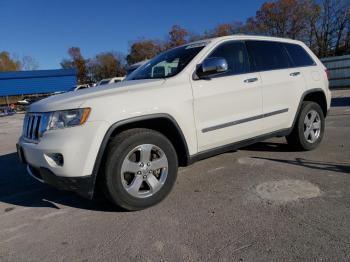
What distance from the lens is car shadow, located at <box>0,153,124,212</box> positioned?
380 centimetres

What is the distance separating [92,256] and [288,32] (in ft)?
162

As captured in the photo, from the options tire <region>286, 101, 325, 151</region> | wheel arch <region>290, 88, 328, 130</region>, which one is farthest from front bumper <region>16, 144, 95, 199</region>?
tire <region>286, 101, 325, 151</region>

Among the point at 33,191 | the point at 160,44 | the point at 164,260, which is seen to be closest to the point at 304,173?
the point at 164,260

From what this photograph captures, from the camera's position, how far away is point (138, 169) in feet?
11.1

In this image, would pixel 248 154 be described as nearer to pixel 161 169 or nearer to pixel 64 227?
pixel 161 169

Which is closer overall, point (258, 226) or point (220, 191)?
point (258, 226)

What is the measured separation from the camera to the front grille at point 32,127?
11.1 feet

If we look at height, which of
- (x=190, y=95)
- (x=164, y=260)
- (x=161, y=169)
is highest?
(x=190, y=95)

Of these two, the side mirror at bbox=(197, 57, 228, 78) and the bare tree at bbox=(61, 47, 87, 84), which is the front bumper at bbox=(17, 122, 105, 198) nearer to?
the side mirror at bbox=(197, 57, 228, 78)

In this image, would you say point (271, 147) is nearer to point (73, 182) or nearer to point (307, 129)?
point (307, 129)

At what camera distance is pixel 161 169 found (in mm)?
3572

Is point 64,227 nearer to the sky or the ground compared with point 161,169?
nearer to the ground

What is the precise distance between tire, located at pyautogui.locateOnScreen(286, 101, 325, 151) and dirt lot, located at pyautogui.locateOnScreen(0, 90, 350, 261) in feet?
1.68

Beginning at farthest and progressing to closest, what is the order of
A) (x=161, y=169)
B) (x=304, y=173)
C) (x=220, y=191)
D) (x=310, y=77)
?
(x=310, y=77) → (x=304, y=173) → (x=220, y=191) → (x=161, y=169)
